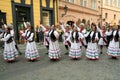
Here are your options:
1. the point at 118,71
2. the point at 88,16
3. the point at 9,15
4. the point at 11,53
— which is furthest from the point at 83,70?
the point at 88,16

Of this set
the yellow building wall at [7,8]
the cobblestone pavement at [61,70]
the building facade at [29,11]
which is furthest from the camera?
the building facade at [29,11]

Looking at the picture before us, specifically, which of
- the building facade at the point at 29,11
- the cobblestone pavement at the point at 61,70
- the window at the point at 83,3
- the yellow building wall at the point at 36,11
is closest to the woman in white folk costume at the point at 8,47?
the cobblestone pavement at the point at 61,70

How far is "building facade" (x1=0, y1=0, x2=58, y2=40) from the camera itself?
49.1 ft

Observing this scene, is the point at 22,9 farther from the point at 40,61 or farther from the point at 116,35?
the point at 116,35

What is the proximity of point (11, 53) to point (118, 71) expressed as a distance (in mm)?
4710

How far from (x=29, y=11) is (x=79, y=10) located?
9642 millimetres

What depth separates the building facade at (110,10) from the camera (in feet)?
109

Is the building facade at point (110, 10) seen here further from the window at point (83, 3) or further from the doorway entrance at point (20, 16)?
the doorway entrance at point (20, 16)

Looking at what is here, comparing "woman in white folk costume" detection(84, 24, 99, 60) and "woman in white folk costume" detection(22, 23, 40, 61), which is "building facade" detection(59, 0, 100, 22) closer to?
"woman in white folk costume" detection(84, 24, 99, 60)

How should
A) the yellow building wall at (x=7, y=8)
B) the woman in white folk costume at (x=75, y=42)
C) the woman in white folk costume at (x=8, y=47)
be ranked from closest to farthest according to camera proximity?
1. the woman in white folk costume at (x=8, y=47)
2. the woman in white folk costume at (x=75, y=42)
3. the yellow building wall at (x=7, y=8)

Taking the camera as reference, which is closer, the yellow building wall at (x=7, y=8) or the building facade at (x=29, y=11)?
the yellow building wall at (x=7, y=8)

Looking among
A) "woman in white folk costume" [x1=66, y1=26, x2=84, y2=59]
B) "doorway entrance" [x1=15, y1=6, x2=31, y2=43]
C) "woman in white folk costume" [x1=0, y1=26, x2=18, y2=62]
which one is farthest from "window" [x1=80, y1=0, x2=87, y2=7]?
"woman in white folk costume" [x1=0, y1=26, x2=18, y2=62]

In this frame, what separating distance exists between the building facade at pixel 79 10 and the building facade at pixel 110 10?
2.08 meters

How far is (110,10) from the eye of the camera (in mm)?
35875
